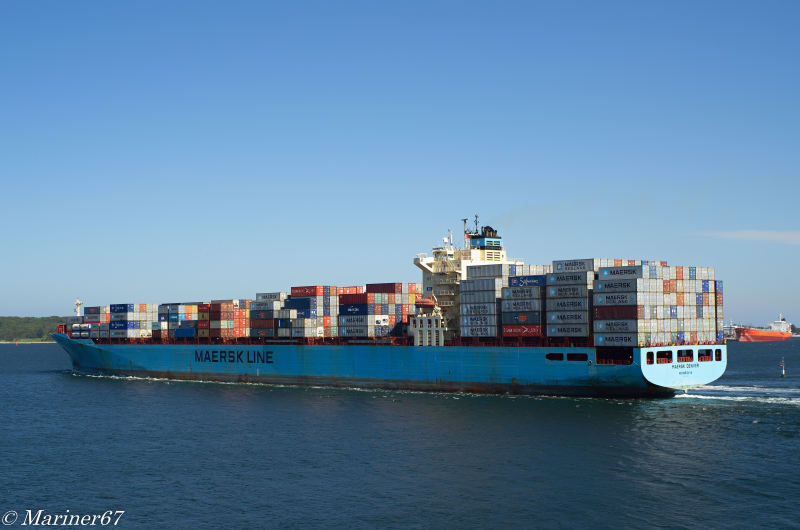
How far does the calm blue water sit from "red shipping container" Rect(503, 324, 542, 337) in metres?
6.52

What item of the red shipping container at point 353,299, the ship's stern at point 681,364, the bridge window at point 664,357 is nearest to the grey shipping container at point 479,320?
the red shipping container at point 353,299

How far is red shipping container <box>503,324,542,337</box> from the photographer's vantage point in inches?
2881

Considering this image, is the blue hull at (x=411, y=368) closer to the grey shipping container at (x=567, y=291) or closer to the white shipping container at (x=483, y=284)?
the grey shipping container at (x=567, y=291)

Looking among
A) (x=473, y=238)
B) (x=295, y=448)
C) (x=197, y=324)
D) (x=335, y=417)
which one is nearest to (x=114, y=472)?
(x=295, y=448)

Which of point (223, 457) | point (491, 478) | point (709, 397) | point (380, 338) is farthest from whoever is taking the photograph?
point (380, 338)

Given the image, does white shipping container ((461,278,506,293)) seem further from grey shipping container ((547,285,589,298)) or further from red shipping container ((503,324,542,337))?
grey shipping container ((547,285,589,298))

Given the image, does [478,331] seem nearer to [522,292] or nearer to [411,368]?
[522,292]

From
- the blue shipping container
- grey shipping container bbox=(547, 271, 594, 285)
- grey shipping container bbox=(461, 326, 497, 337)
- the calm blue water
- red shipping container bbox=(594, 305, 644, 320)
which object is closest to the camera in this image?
the calm blue water

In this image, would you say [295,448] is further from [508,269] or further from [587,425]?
[508,269]

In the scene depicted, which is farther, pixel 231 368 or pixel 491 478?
pixel 231 368

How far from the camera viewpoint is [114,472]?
4597cm

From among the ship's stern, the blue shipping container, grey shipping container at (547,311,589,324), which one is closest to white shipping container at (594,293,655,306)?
grey shipping container at (547,311,589,324)

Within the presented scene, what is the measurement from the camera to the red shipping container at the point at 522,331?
73188 mm

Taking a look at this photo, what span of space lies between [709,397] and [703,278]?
11.7m
